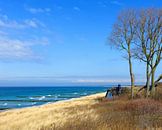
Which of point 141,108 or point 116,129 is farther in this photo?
point 141,108

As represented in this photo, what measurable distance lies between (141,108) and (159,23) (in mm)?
17649

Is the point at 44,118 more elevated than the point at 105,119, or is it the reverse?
the point at 105,119

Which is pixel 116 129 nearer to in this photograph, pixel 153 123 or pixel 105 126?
pixel 105 126

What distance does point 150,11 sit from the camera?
34000 millimetres

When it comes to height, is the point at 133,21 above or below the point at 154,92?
above

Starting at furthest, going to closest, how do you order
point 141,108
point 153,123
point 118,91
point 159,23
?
point 118,91
point 159,23
point 141,108
point 153,123

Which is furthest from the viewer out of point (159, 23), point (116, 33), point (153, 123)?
point (116, 33)

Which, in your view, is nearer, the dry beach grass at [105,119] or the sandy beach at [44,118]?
the dry beach grass at [105,119]

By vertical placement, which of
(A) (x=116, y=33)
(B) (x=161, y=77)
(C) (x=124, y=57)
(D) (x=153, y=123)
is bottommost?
(D) (x=153, y=123)

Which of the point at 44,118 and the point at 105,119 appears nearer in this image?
the point at 105,119

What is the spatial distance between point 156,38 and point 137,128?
24.8m

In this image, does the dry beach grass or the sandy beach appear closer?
the dry beach grass

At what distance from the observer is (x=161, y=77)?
37000 millimetres

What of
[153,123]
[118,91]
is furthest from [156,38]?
[153,123]
